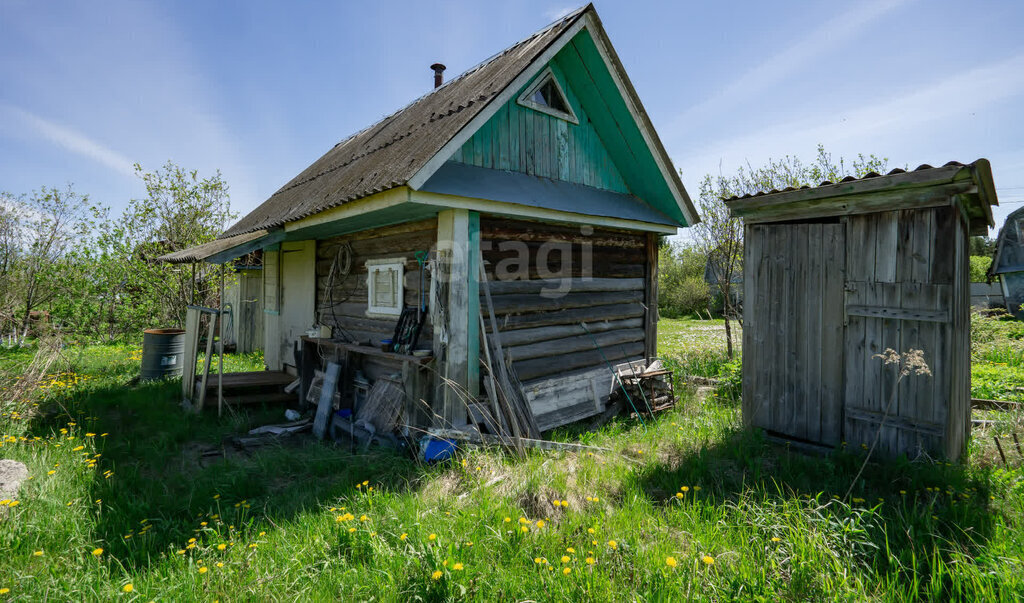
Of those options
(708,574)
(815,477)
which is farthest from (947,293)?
(708,574)

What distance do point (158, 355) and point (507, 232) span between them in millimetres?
7241

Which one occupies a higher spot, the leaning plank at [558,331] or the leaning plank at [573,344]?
the leaning plank at [558,331]

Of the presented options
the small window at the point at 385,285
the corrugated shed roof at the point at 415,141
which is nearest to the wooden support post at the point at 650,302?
the corrugated shed roof at the point at 415,141

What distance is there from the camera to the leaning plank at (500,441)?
4816mm

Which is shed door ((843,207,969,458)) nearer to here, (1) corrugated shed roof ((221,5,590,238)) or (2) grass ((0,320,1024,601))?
(2) grass ((0,320,1024,601))

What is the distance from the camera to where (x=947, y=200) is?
3951mm

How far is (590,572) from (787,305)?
11.8 ft

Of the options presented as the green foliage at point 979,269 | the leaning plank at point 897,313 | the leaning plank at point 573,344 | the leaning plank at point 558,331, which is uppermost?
the green foliage at point 979,269

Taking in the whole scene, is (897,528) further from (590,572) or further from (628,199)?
(628,199)

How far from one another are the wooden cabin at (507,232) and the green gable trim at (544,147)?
0.06 ft

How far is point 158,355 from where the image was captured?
885cm

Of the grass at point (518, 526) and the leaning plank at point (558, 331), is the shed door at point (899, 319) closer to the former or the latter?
the grass at point (518, 526)

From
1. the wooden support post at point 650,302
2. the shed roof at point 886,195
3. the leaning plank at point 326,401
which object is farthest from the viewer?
the wooden support post at point 650,302

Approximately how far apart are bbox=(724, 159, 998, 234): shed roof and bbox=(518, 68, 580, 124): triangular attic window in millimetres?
2485
